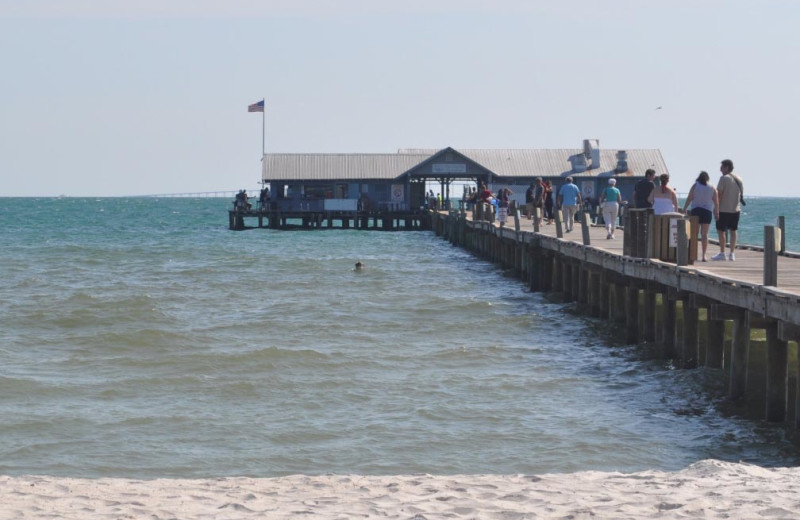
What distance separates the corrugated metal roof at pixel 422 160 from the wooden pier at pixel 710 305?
3907cm

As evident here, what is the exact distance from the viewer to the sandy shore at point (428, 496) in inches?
355

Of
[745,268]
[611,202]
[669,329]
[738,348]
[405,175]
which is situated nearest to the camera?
[738,348]

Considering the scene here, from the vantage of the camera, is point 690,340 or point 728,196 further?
point 728,196

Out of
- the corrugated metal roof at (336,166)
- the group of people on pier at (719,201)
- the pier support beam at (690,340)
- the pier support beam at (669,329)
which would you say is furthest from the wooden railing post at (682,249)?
the corrugated metal roof at (336,166)

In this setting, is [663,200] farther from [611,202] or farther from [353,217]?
[353,217]

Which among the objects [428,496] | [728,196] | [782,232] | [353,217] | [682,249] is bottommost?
[428,496]

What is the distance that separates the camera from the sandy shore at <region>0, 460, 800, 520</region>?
355 inches

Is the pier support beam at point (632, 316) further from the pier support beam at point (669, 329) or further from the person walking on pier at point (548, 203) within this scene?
the person walking on pier at point (548, 203)

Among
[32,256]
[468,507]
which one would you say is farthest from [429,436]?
[32,256]

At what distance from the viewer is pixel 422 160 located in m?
70.6

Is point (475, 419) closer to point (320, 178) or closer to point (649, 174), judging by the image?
point (649, 174)

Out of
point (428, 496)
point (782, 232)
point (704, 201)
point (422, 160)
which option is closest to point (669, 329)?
point (704, 201)

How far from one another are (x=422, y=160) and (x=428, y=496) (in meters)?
61.4

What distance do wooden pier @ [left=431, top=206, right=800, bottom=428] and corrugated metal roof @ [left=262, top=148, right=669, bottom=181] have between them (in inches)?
1538
